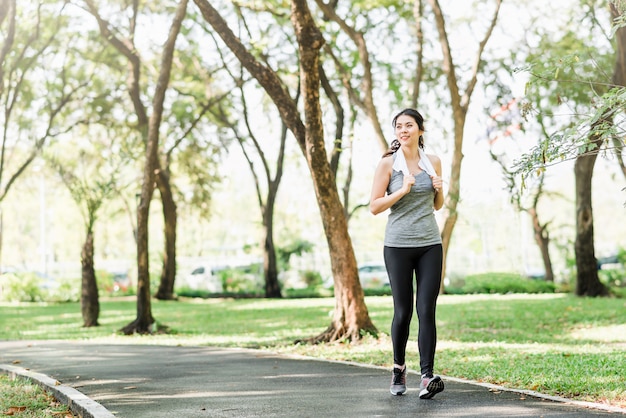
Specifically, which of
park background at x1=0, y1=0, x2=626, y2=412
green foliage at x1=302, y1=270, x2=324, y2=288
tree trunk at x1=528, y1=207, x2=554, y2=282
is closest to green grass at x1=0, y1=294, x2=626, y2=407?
park background at x1=0, y1=0, x2=626, y2=412

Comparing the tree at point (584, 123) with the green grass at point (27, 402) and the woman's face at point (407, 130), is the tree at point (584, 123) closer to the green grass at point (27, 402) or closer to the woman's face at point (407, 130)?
the woman's face at point (407, 130)

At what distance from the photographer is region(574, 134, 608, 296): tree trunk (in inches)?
816

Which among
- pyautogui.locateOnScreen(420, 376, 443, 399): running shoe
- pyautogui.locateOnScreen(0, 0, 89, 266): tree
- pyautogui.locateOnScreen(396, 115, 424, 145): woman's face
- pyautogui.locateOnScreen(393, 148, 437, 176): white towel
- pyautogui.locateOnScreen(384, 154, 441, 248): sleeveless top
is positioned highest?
pyautogui.locateOnScreen(0, 0, 89, 266): tree

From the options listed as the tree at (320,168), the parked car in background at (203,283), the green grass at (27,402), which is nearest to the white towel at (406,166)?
the green grass at (27,402)

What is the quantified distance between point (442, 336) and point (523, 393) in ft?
21.1

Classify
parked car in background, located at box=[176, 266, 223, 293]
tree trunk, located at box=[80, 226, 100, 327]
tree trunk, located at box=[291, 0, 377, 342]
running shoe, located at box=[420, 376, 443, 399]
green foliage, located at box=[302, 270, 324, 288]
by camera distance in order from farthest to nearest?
1. green foliage, located at box=[302, 270, 324, 288]
2. parked car in background, located at box=[176, 266, 223, 293]
3. tree trunk, located at box=[80, 226, 100, 327]
4. tree trunk, located at box=[291, 0, 377, 342]
5. running shoe, located at box=[420, 376, 443, 399]

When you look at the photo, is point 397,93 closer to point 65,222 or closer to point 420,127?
point 420,127

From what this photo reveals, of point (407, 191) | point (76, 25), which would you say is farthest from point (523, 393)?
point (76, 25)

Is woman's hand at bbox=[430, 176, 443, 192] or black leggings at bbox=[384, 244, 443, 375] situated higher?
woman's hand at bbox=[430, 176, 443, 192]

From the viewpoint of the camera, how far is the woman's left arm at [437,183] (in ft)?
21.5

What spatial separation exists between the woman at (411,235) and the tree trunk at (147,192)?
962 cm

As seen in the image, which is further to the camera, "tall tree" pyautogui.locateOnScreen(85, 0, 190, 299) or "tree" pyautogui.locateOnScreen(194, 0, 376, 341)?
"tall tree" pyautogui.locateOnScreen(85, 0, 190, 299)

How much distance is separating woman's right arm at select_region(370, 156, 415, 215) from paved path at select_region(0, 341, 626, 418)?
1.47m

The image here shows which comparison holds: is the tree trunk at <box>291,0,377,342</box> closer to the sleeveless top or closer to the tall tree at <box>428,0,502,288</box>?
the sleeveless top
